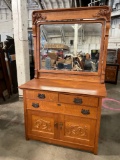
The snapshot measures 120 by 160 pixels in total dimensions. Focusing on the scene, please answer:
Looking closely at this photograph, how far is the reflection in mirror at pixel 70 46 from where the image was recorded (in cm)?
195

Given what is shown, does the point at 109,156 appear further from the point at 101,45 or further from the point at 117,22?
the point at 117,22

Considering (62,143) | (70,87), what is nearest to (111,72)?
(70,87)

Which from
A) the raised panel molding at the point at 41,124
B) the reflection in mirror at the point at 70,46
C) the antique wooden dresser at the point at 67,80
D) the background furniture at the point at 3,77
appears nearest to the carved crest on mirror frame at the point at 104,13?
the antique wooden dresser at the point at 67,80

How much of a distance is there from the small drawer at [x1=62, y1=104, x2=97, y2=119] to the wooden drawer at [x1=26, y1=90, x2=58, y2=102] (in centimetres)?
17

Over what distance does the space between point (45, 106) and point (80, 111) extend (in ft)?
1.48

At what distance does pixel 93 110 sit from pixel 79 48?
0.93 metres

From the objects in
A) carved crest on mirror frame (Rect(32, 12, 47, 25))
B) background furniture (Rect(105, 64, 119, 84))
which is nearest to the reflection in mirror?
carved crest on mirror frame (Rect(32, 12, 47, 25))

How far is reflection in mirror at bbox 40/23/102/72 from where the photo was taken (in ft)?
6.40

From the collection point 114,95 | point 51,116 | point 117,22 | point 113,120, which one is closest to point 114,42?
point 117,22

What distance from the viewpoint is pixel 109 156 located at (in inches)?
70.6

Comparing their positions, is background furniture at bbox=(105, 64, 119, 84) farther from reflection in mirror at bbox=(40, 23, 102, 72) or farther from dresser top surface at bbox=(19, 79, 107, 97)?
dresser top surface at bbox=(19, 79, 107, 97)

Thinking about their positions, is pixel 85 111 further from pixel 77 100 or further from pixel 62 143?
pixel 62 143

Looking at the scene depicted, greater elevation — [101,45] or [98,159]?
[101,45]

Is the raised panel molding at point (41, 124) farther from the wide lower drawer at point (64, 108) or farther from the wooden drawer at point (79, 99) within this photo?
the wooden drawer at point (79, 99)
